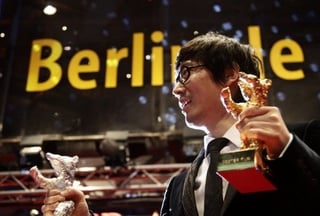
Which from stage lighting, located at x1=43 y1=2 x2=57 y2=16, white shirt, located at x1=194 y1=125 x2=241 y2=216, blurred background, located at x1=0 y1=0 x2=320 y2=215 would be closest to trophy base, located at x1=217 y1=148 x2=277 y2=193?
white shirt, located at x1=194 y1=125 x2=241 y2=216

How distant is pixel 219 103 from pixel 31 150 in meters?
3.75

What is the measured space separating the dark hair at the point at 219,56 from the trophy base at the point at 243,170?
60 cm

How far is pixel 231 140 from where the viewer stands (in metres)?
Answer: 1.32

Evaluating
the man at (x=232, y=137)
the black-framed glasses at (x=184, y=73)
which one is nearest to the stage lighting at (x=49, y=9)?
the man at (x=232, y=137)

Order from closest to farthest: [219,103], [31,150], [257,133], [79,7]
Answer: [257,133], [219,103], [31,150], [79,7]

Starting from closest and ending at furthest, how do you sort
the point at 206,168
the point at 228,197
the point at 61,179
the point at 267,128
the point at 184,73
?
1. the point at 267,128
2. the point at 228,197
3. the point at 61,179
4. the point at 206,168
5. the point at 184,73

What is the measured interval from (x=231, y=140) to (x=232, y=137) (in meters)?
0.01

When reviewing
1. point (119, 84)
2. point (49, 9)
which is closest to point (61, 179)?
point (119, 84)

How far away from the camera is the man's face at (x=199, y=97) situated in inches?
55.7

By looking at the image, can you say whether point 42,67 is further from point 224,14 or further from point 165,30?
point 224,14

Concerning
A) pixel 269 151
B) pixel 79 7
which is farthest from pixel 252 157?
pixel 79 7

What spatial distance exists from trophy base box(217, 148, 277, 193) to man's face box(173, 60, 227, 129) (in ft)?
1.60

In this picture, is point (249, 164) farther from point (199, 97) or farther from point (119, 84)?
point (119, 84)

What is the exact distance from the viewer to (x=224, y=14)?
539 centimetres
